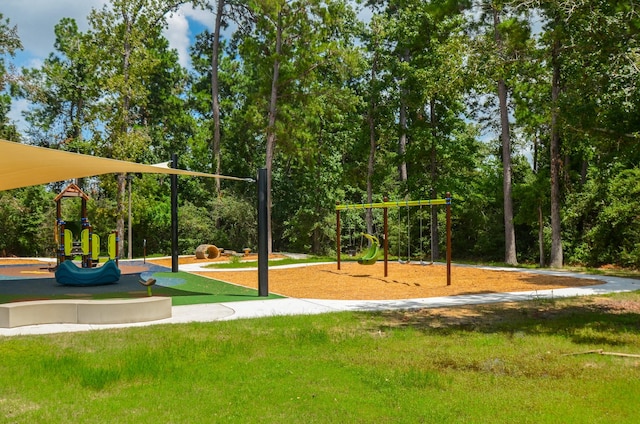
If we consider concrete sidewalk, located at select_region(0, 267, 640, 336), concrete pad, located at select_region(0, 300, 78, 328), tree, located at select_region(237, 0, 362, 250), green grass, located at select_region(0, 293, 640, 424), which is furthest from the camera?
tree, located at select_region(237, 0, 362, 250)

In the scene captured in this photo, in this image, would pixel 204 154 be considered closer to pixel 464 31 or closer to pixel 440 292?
pixel 464 31

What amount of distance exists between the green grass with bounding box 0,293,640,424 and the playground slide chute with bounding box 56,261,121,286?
5113 mm

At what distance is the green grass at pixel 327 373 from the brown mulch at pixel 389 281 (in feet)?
10.4

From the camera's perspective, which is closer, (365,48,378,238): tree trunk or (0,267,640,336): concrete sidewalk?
(0,267,640,336): concrete sidewalk

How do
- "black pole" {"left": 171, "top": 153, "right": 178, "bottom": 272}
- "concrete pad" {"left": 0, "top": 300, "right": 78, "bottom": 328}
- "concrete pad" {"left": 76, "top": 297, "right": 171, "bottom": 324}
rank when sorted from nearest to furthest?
"concrete pad" {"left": 0, "top": 300, "right": 78, "bottom": 328}, "concrete pad" {"left": 76, "top": 297, "right": 171, "bottom": 324}, "black pole" {"left": 171, "top": 153, "right": 178, "bottom": 272}

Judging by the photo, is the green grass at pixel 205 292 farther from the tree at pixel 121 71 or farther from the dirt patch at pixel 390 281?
the tree at pixel 121 71

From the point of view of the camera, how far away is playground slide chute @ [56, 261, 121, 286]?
10.8 metres

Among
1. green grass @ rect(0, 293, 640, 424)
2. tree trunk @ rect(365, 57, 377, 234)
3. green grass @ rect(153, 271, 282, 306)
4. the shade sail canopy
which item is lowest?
green grass @ rect(0, 293, 640, 424)

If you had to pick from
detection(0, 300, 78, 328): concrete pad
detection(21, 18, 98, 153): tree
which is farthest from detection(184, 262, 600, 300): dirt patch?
detection(21, 18, 98, 153): tree

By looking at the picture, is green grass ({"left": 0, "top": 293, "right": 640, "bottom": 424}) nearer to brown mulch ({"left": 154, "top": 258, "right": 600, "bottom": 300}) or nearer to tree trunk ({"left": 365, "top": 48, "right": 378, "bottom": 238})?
brown mulch ({"left": 154, "top": 258, "right": 600, "bottom": 300})

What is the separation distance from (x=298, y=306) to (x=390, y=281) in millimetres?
4093

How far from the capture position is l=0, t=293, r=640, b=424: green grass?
361 centimetres

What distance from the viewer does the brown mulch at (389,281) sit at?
33.2 feet

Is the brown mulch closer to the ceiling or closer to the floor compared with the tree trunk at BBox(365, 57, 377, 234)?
closer to the floor
